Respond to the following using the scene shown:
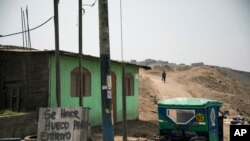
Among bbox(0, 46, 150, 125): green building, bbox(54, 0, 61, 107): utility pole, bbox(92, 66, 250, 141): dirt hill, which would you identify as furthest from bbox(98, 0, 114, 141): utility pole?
bbox(0, 46, 150, 125): green building

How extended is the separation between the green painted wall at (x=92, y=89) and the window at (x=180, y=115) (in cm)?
799

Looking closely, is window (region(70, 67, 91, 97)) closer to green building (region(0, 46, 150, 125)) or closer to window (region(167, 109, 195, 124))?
green building (region(0, 46, 150, 125))

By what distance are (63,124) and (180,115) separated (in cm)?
358

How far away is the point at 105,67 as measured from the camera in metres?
9.86

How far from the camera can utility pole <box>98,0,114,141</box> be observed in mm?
9711

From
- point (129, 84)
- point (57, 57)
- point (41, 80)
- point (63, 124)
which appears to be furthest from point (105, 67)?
point (129, 84)

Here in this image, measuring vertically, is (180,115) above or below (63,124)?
above

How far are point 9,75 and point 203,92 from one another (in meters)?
37.9

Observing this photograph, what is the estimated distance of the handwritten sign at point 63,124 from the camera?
1071 cm

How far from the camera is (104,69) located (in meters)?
9.85

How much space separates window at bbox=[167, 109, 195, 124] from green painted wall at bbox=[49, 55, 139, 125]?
7.99 metres

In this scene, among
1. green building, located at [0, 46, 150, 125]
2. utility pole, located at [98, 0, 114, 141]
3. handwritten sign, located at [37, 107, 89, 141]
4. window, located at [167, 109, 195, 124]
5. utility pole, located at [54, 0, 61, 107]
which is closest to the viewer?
utility pole, located at [98, 0, 114, 141]

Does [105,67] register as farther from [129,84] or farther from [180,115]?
[129,84]

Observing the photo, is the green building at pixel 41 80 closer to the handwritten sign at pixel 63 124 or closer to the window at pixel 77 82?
the window at pixel 77 82
